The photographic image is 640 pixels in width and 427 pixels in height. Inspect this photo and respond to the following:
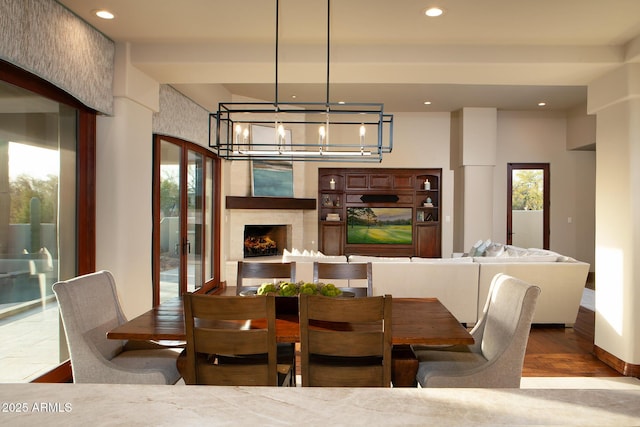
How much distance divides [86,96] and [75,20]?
537 mm

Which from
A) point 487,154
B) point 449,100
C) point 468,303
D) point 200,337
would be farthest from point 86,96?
point 487,154

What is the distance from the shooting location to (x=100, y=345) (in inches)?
97.0

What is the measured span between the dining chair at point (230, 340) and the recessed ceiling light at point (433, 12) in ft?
7.77

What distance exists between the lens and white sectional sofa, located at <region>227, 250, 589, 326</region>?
482cm

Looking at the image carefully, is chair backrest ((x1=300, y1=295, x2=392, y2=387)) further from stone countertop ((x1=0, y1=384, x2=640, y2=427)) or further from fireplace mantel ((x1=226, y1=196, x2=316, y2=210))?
fireplace mantel ((x1=226, y1=196, x2=316, y2=210))

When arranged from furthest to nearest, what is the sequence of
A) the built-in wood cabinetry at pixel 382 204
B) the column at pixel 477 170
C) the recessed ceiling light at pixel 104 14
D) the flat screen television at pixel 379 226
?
the flat screen television at pixel 379 226 → the built-in wood cabinetry at pixel 382 204 → the column at pixel 477 170 → the recessed ceiling light at pixel 104 14

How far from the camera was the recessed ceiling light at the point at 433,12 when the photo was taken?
3.19m

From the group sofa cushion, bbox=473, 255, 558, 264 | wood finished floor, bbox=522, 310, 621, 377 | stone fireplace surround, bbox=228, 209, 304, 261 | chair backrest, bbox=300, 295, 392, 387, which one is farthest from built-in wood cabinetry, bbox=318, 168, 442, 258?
chair backrest, bbox=300, 295, 392, 387

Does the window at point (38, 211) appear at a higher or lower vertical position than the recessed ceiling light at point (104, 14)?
lower

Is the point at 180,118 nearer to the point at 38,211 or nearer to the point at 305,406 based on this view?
the point at 38,211

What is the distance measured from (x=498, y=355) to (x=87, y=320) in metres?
2.10

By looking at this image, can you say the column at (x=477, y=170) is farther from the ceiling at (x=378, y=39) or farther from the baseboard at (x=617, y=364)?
the baseboard at (x=617, y=364)

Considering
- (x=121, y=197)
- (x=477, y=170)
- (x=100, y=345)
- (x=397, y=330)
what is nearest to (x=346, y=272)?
(x=397, y=330)

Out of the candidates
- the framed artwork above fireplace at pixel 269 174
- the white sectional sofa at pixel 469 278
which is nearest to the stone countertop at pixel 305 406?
the white sectional sofa at pixel 469 278
